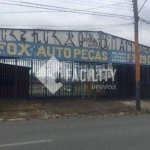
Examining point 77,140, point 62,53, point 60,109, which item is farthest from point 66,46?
point 77,140

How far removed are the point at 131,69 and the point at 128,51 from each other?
144cm

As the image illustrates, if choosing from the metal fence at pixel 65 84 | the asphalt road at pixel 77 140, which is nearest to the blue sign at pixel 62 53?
the metal fence at pixel 65 84

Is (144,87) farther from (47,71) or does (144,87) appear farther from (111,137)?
(111,137)

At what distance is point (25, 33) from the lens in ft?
67.9

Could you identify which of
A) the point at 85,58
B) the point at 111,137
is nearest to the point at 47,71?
the point at 85,58

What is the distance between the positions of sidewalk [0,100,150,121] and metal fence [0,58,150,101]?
61cm

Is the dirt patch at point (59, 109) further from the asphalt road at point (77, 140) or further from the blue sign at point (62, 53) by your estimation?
the asphalt road at point (77, 140)

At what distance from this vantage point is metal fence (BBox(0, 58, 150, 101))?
19.1m

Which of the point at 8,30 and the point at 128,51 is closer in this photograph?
the point at 8,30

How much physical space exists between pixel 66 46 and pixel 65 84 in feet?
8.11

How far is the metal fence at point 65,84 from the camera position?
19.1 metres

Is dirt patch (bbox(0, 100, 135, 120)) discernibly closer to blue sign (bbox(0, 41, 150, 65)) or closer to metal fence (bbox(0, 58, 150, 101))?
metal fence (bbox(0, 58, 150, 101))

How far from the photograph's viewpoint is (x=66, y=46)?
21.7m

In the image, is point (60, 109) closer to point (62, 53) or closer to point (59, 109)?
→ point (59, 109)
